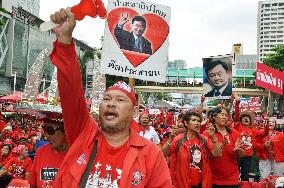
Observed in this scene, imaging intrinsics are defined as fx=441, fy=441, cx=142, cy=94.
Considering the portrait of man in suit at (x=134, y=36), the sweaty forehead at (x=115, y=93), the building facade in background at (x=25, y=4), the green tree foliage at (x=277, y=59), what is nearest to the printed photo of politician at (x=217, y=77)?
the portrait of man in suit at (x=134, y=36)

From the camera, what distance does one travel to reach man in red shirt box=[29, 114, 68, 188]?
156 inches

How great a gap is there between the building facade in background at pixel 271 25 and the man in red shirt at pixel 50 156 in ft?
531

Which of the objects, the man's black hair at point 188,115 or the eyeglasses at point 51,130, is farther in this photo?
the man's black hair at point 188,115

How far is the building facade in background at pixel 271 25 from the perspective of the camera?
526ft

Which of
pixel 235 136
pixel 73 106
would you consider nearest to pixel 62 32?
pixel 73 106

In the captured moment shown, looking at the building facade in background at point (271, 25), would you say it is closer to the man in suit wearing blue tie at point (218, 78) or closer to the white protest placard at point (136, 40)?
the man in suit wearing blue tie at point (218, 78)

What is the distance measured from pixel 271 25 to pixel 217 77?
161 m

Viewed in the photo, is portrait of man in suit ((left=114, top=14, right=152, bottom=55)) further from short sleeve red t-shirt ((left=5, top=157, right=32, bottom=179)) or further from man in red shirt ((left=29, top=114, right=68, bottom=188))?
short sleeve red t-shirt ((left=5, top=157, right=32, bottom=179))

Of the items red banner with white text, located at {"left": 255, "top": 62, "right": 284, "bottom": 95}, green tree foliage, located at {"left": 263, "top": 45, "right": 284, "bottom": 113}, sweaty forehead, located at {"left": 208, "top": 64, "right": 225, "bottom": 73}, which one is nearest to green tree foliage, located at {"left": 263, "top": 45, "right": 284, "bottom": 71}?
green tree foliage, located at {"left": 263, "top": 45, "right": 284, "bottom": 113}

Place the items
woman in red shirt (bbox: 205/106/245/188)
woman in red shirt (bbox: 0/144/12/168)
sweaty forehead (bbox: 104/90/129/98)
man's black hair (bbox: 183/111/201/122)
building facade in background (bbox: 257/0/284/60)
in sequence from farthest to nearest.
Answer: building facade in background (bbox: 257/0/284/60)
woman in red shirt (bbox: 0/144/12/168)
woman in red shirt (bbox: 205/106/245/188)
man's black hair (bbox: 183/111/201/122)
sweaty forehead (bbox: 104/90/129/98)

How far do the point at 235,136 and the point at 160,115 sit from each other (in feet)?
65.4

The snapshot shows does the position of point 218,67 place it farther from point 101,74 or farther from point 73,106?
point 73,106

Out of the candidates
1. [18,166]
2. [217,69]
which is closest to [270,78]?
[217,69]

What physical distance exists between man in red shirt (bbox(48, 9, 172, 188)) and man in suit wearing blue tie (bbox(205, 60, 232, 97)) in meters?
6.88
